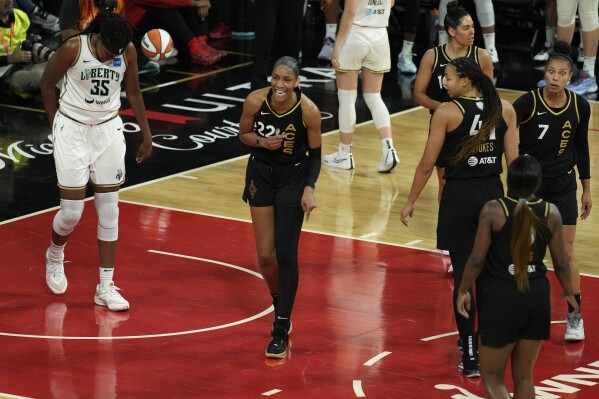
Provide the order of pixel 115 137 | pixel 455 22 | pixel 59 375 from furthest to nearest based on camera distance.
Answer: pixel 455 22, pixel 115 137, pixel 59 375

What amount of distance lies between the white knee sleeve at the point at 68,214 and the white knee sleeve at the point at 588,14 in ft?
30.5

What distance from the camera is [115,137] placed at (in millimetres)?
8820

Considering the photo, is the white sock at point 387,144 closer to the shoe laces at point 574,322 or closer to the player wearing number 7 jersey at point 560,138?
the player wearing number 7 jersey at point 560,138

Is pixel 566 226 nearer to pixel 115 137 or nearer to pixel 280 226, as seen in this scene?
pixel 280 226

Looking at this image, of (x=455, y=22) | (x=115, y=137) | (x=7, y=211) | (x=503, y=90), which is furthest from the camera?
(x=503, y=90)

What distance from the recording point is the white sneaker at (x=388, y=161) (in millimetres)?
12805

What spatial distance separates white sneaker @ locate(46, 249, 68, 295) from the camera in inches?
363

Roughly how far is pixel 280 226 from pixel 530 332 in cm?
205

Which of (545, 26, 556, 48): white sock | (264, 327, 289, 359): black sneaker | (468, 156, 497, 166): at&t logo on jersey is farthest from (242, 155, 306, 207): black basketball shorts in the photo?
(545, 26, 556, 48): white sock

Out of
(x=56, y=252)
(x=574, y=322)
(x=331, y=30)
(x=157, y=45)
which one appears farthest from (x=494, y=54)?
(x=56, y=252)

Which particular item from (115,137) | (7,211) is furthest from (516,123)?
(7,211)

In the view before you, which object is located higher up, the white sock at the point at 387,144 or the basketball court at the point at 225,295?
the white sock at the point at 387,144

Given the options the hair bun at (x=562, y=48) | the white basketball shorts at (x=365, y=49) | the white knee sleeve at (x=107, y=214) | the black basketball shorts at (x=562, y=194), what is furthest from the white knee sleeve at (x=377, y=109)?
the white knee sleeve at (x=107, y=214)

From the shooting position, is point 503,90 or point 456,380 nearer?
point 456,380
